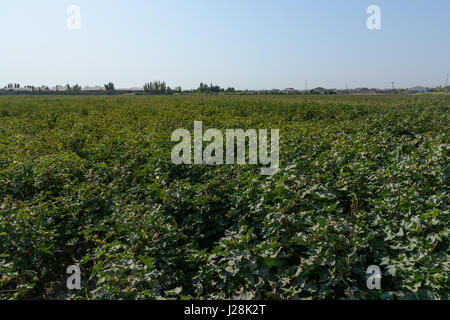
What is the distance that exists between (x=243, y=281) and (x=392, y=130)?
8142mm

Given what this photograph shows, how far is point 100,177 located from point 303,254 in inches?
144

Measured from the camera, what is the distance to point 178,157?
5535mm

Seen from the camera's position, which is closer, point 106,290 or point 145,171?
point 106,290

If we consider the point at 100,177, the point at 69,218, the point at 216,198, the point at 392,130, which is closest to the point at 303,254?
the point at 216,198

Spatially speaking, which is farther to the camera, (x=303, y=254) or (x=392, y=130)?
(x=392, y=130)

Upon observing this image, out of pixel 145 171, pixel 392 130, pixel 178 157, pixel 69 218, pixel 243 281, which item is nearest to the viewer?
pixel 243 281

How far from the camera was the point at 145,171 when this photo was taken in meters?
4.86

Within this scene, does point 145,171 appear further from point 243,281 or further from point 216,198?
point 243,281

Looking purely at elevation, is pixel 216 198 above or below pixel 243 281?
above

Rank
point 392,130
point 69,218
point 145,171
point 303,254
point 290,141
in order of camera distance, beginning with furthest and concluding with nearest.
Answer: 1. point 392,130
2. point 290,141
3. point 145,171
4. point 69,218
5. point 303,254

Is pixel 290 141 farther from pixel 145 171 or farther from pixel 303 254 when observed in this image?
pixel 303 254
